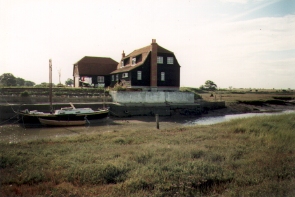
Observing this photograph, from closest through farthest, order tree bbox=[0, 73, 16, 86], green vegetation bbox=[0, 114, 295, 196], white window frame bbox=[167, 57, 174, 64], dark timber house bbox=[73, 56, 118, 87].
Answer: green vegetation bbox=[0, 114, 295, 196], white window frame bbox=[167, 57, 174, 64], dark timber house bbox=[73, 56, 118, 87], tree bbox=[0, 73, 16, 86]

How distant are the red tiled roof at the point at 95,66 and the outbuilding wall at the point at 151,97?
1386 cm

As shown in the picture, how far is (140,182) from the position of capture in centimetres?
693

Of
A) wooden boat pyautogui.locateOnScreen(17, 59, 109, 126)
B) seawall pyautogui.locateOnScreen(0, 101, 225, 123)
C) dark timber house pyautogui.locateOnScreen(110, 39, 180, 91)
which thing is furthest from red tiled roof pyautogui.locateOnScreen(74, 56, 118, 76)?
wooden boat pyautogui.locateOnScreen(17, 59, 109, 126)

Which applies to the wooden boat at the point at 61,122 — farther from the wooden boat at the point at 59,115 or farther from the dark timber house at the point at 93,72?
the dark timber house at the point at 93,72

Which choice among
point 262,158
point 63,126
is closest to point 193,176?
point 262,158

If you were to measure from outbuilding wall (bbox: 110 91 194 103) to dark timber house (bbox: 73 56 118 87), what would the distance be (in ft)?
41.5

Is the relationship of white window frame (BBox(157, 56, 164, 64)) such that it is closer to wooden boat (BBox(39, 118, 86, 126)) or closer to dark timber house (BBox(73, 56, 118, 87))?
dark timber house (BBox(73, 56, 118, 87))

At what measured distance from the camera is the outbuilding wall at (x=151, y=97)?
3603 centimetres

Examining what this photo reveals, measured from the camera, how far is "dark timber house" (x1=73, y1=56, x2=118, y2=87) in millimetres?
48438

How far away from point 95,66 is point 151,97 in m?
20.2

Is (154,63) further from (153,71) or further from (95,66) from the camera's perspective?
(95,66)

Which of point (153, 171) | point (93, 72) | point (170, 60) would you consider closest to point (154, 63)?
point (170, 60)

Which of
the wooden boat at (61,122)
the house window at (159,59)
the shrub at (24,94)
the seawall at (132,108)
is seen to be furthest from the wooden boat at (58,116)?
the house window at (159,59)

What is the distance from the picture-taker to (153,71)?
4091cm
